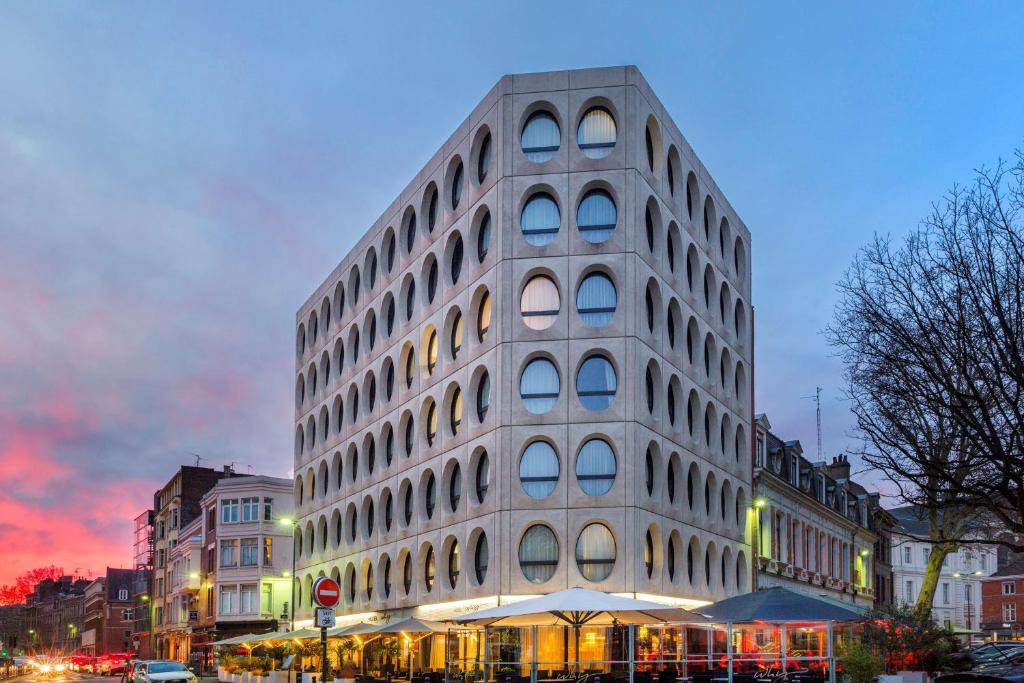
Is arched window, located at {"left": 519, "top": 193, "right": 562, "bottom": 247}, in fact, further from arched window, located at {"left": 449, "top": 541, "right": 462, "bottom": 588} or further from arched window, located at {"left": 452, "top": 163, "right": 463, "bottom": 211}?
arched window, located at {"left": 449, "top": 541, "right": 462, "bottom": 588}

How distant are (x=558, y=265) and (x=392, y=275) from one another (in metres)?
15.1

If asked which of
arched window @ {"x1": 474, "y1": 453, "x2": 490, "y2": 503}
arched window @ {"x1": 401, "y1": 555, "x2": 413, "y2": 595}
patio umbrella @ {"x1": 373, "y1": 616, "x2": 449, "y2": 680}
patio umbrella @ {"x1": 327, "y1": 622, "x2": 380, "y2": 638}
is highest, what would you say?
arched window @ {"x1": 474, "y1": 453, "x2": 490, "y2": 503}

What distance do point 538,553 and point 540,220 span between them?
1256 centimetres

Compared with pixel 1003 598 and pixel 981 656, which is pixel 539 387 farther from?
pixel 1003 598

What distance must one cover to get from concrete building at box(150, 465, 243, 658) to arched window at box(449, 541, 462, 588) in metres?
Answer: 56.7

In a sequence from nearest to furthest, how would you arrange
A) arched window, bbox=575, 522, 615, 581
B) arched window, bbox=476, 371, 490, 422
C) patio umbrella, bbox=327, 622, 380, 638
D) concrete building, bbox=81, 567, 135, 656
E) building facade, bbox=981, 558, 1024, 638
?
patio umbrella, bbox=327, 622, 380, 638 → arched window, bbox=575, 522, 615, 581 → arched window, bbox=476, 371, 490, 422 → building facade, bbox=981, 558, 1024, 638 → concrete building, bbox=81, 567, 135, 656

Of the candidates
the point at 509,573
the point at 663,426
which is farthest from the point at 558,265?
the point at 509,573

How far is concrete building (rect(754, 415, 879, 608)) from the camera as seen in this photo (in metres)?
57.3

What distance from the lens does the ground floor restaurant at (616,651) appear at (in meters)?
32.5

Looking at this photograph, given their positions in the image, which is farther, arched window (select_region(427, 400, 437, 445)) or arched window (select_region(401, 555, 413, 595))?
arched window (select_region(401, 555, 413, 595))

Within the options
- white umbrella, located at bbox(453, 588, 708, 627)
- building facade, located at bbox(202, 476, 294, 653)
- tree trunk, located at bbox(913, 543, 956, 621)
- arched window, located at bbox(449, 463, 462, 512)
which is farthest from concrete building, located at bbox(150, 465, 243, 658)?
white umbrella, located at bbox(453, 588, 708, 627)

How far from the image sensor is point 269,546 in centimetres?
7812

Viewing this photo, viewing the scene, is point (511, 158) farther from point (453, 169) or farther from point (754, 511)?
point (754, 511)

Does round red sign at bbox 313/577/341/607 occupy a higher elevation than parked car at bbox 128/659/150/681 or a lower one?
higher
